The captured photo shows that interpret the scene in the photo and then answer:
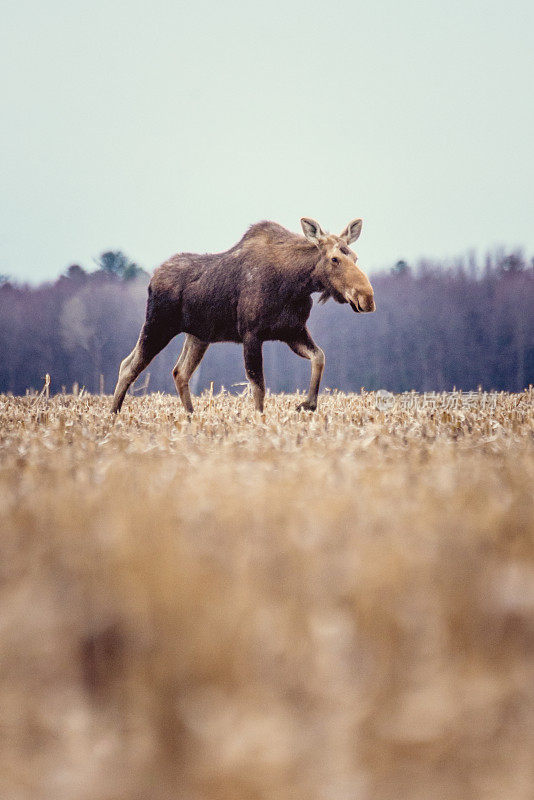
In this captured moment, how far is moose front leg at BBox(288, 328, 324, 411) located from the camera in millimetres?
5488

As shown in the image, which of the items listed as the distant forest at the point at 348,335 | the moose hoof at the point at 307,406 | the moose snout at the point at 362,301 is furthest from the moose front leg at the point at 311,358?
the distant forest at the point at 348,335

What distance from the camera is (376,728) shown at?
0.66 m

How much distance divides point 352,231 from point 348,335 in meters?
30.4

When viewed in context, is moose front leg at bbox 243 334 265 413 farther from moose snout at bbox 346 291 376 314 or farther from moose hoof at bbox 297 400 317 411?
moose snout at bbox 346 291 376 314

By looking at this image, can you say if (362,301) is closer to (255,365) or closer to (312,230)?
(312,230)

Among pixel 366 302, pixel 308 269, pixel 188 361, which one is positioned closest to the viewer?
pixel 366 302

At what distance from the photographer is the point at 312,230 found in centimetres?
543

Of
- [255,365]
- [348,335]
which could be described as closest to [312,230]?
[255,365]

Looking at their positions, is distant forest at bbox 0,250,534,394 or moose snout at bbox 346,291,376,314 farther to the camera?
distant forest at bbox 0,250,534,394

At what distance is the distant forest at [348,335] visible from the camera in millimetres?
32550

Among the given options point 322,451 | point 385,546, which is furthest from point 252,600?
point 322,451

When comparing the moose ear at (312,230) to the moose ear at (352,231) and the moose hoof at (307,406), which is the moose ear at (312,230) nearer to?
the moose ear at (352,231)

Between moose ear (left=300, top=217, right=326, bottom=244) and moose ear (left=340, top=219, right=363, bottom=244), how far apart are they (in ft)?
0.71

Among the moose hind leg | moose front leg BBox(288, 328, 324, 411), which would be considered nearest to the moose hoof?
moose front leg BBox(288, 328, 324, 411)
